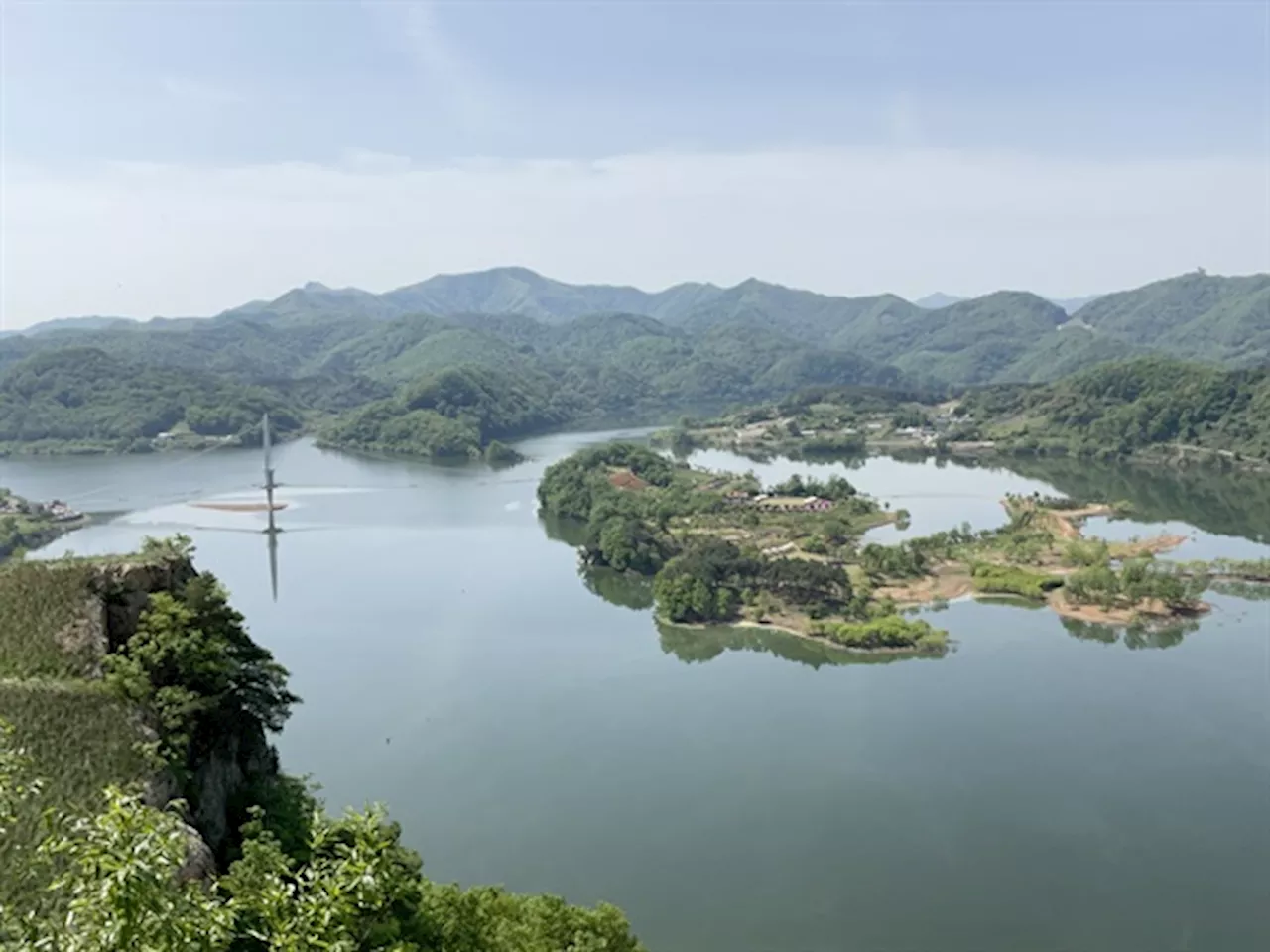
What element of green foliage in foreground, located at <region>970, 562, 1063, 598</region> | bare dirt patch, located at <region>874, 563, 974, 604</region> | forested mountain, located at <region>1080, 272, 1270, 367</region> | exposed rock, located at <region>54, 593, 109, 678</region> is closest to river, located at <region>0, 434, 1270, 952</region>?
green foliage in foreground, located at <region>970, 562, 1063, 598</region>

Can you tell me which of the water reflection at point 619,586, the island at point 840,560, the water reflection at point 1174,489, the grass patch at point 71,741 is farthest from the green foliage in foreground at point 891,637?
the water reflection at point 1174,489

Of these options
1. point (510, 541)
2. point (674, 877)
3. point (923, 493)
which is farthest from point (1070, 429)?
point (674, 877)

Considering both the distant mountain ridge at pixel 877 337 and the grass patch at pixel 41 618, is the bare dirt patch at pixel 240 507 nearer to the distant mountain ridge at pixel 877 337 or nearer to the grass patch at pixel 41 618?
the grass patch at pixel 41 618

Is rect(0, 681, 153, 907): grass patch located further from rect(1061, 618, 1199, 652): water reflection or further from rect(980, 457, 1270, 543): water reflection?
rect(980, 457, 1270, 543): water reflection

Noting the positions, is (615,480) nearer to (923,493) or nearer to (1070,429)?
(923,493)

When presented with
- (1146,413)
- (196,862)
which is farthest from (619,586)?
(1146,413)

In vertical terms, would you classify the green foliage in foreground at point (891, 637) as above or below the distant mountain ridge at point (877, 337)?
below
